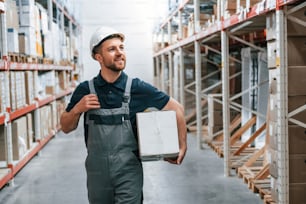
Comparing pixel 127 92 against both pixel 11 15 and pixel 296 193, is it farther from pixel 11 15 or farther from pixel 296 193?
pixel 11 15

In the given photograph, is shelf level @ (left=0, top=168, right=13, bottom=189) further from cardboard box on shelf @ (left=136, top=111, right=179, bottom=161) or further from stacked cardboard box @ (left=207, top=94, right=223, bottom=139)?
stacked cardboard box @ (left=207, top=94, right=223, bottom=139)

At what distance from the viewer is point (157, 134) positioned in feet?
9.21

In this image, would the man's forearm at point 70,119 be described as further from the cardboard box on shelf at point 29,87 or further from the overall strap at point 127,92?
the cardboard box on shelf at point 29,87

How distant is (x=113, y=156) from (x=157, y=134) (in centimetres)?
29

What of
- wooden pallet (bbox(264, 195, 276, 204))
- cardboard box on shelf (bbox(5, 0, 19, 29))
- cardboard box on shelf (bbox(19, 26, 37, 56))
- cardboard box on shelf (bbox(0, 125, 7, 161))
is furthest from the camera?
cardboard box on shelf (bbox(19, 26, 37, 56))

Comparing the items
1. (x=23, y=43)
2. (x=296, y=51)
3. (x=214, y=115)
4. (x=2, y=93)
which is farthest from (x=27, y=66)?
(x=296, y=51)

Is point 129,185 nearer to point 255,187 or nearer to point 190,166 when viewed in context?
point 255,187

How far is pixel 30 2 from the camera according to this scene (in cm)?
782

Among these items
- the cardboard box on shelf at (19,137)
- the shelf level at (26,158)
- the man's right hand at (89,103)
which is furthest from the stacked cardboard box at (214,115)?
the man's right hand at (89,103)

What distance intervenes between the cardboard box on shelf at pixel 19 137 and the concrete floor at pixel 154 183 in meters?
0.29

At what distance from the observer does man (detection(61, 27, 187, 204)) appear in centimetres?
281

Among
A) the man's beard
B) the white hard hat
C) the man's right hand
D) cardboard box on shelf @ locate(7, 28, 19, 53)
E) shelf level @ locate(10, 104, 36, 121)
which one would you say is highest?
cardboard box on shelf @ locate(7, 28, 19, 53)

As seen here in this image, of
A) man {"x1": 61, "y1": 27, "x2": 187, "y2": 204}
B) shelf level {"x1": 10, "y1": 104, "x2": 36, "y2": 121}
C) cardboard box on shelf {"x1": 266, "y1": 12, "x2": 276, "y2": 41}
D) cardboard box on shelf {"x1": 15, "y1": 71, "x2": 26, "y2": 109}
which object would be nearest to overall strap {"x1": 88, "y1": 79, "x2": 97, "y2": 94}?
man {"x1": 61, "y1": 27, "x2": 187, "y2": 204}

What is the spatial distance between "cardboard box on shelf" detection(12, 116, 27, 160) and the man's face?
411 centimetres
